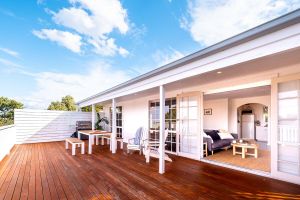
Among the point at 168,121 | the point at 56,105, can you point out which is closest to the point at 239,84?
the point at 168,121

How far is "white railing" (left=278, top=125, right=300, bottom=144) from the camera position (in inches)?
129

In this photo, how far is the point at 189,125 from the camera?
552 centimetres

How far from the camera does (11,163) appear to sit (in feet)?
15.5

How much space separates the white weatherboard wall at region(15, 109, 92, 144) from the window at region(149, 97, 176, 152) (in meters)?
5.17

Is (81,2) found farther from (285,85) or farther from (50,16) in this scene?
(285,85)

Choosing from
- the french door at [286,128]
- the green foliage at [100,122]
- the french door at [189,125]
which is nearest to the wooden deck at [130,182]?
the french door at [286,128]

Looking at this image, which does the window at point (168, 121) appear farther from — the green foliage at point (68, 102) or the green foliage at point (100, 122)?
the green foliage at point (68, 102)

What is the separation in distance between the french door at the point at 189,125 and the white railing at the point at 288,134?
206 centimetres

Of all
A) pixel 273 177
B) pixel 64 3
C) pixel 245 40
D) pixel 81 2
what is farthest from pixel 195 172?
pixel 64 3

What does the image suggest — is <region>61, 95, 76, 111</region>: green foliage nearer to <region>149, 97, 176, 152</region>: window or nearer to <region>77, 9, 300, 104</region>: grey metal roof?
<region>149, 97, 176, 152</region>: window

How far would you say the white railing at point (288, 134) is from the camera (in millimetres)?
3268

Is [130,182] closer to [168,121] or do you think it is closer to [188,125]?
[188,125]

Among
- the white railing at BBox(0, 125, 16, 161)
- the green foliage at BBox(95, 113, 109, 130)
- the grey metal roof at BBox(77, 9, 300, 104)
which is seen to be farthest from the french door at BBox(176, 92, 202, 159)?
the green foliage at BBox(95, 113, 109, 130)

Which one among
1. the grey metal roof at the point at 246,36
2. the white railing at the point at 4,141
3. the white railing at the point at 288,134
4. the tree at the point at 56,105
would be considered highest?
the grey metal roof at the point at 246,36
